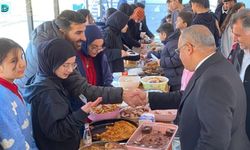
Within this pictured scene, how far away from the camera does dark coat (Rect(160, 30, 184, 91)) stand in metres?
3.48

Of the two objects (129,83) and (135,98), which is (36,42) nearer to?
(135,98)

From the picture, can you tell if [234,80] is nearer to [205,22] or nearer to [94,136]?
[94,136]

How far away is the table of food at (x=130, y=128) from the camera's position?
1930mm

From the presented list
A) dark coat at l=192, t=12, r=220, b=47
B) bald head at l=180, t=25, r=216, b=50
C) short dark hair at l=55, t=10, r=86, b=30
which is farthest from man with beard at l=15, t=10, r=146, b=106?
dark coat at l=192, t=12, r=220, b=47

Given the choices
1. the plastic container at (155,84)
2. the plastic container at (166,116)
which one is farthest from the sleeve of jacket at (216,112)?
the plastic container at (155,84)

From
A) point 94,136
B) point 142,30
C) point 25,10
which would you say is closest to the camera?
point 94,136

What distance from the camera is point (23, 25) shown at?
12.6 feet

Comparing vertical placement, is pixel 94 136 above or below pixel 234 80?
below

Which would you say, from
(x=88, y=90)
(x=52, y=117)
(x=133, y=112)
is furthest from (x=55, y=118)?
(x=133, y=112)

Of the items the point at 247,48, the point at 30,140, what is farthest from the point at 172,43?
the point at 30,140

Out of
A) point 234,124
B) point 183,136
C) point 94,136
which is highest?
point 234,124

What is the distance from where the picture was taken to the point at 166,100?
2.44 metres

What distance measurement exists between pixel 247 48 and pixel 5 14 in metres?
2.51

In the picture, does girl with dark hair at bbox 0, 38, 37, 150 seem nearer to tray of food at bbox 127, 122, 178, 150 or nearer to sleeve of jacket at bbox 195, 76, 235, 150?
tray of food at bbox 127, 122, 178, 150
